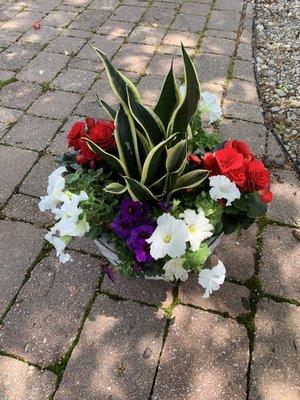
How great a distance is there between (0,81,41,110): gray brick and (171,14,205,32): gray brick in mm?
1627

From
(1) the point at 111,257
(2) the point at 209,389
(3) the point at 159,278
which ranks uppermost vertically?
(1) the point at 111,257

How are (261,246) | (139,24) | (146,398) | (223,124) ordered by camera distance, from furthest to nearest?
(139,24) → (223,124) → (261,246) → (146,398)

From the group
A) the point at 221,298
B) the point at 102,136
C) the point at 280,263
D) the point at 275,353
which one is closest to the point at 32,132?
the point at 102,136

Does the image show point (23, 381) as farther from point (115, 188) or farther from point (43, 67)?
point (43, 67)

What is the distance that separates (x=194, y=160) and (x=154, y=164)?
23 cm

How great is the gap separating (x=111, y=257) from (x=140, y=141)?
57 cm

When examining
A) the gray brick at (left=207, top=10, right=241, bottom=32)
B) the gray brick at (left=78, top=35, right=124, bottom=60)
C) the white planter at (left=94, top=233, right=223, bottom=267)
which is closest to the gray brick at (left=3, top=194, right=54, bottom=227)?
the white planter at (left=94, top=233, right=223, bottom=267)

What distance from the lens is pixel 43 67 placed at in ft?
12.3

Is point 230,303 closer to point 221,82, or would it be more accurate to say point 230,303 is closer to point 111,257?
point 111,257

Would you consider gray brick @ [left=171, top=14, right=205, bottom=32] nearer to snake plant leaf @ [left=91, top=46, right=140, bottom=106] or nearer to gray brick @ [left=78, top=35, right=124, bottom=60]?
gray brick @ [left=78, top=35, right=124, bottom=60]

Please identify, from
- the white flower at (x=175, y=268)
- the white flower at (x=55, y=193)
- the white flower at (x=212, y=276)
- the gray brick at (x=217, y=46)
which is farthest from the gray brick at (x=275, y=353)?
the gray brick at (x=217, y=46)

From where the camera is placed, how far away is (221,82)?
11.7 ft

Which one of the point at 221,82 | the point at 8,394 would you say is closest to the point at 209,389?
the point at 8,394

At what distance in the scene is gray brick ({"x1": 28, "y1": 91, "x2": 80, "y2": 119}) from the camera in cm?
328
